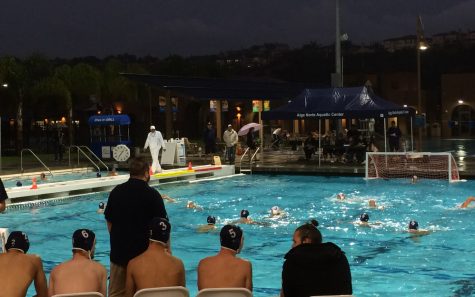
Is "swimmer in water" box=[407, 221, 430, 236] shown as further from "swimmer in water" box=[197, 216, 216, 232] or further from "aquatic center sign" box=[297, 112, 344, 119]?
"aquatic center sign" box=[297, 112, 344, 119]

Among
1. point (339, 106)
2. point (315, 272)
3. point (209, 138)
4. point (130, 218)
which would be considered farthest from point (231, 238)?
point (209, 138)

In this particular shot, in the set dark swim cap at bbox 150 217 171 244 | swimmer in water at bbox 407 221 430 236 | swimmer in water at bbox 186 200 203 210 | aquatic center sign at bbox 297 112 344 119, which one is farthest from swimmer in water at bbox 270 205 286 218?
aquatic center sign at bbox 297 112 344 119

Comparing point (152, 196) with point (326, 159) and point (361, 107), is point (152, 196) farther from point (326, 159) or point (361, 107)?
point (326, 159)

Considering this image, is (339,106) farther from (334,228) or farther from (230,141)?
(334,228)

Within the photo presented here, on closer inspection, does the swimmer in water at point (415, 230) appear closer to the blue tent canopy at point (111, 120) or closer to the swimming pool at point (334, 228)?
the swimming pool at point (334, 228)

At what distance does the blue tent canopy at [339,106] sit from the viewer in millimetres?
24750

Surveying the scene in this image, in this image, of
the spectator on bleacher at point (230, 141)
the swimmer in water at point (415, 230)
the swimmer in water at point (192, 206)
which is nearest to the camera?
the swimmer in water at point (415, 230)

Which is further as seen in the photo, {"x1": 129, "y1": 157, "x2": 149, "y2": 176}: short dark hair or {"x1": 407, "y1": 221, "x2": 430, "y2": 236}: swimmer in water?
{"x1": 407, "y1": 221, "x2": 430, "y2": 236}: swimmer in water

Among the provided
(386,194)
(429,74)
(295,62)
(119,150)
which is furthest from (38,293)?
(295,62)

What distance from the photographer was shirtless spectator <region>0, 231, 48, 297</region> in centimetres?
477

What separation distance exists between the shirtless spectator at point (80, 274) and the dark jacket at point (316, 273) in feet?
4.79

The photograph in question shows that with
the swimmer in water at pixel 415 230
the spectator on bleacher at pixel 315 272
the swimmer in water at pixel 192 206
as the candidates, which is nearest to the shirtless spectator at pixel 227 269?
the spectator on bleacher at pixel 315 272

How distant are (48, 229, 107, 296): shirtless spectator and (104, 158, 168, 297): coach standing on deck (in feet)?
2.27

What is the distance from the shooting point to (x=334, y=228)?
527 inches
